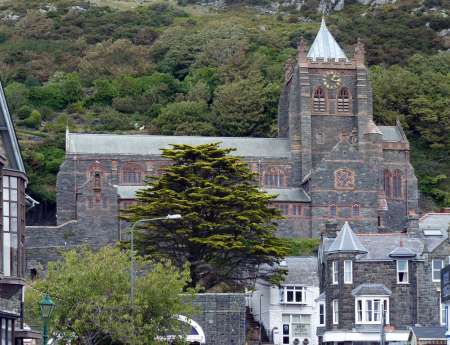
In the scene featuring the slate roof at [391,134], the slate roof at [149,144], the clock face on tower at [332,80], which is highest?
the clock face on tower at [332,80]

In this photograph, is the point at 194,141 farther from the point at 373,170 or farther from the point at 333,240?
the point at 333,240

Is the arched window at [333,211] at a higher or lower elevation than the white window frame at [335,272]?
higher

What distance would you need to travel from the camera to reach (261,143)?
134 m

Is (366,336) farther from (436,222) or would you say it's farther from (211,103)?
(211,103)

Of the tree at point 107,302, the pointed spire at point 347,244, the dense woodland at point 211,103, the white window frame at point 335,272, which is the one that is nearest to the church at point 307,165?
the dense woodland at point 211,103

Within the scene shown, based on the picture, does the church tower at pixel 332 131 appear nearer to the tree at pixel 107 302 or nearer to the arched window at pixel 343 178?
the arched window at pixel 343 178

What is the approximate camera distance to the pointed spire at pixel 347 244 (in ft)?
275

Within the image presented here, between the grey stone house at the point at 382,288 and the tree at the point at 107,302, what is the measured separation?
1618 cm

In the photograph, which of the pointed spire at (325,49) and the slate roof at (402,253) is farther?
the pointed spire at (325,49)

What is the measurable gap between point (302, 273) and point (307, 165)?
33.6 m

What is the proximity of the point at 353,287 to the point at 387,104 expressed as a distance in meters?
69.6

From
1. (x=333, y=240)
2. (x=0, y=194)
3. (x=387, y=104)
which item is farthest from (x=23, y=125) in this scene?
(x=0, y=194)

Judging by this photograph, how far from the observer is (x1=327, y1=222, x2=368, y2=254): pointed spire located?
83812 mm

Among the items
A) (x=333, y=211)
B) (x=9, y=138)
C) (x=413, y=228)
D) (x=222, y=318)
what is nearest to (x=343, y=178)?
(x=333, y=211)
